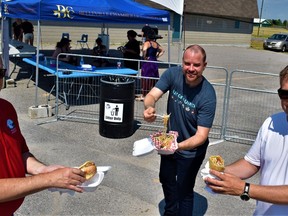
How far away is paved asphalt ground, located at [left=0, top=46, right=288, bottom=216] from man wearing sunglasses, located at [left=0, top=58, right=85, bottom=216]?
7.25 ft

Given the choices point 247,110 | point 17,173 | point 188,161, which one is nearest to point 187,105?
point 188,161

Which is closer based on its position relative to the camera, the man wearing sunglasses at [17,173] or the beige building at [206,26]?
the man wearing sunglasses at [17,173]

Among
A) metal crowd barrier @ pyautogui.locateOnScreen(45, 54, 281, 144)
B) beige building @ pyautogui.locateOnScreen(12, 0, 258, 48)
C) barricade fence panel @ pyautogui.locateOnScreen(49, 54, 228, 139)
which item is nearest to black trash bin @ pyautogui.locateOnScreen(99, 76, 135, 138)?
barricade fence panel @ pyautogui.locateOnScreen(49, 54, 228, 139)

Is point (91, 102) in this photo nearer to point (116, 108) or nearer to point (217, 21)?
point (116, 108)

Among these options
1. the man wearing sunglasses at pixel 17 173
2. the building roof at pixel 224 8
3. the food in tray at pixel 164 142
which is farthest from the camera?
the building roof at pixel 224 8

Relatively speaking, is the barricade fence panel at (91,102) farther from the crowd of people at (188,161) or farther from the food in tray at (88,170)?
the food in tray at (88,170)

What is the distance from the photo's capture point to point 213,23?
35188mm

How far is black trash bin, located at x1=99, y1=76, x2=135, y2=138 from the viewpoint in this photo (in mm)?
6613

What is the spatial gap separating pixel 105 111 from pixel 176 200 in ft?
10.6

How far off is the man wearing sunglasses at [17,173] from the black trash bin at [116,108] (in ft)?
14.2

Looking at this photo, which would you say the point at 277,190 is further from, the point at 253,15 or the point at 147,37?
the point at 253,15

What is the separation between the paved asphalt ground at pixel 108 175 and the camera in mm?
4332

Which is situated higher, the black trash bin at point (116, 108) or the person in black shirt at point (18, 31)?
the person in black shirt at point (18, 31)

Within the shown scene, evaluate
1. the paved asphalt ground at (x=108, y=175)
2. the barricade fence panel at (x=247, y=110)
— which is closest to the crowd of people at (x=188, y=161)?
the paved asphalt ground at (x=108, y=175)
